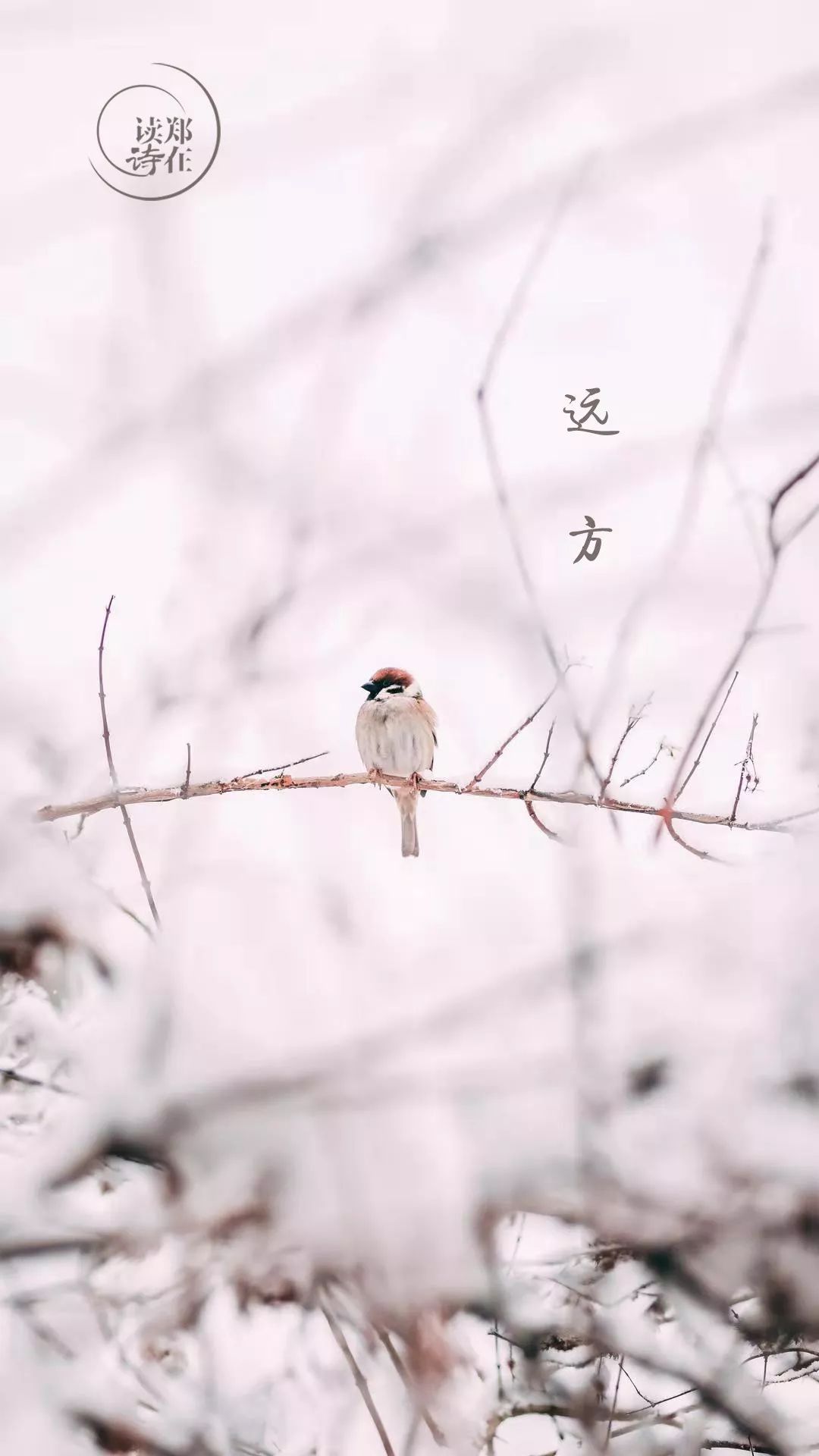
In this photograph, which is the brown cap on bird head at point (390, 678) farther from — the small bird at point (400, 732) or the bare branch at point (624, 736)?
the bare branch at point (624, 736)

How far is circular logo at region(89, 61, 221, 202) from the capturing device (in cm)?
136

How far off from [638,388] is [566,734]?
542mm

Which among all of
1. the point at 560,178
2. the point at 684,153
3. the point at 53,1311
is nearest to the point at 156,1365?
the point at 53,1311

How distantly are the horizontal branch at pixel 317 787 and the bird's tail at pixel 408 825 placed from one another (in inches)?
3.1

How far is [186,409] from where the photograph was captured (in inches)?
53.1

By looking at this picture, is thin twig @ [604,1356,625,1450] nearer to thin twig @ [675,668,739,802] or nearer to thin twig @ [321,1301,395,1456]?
thin twig @ [321,1301,395,1456]

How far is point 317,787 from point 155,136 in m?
1.00

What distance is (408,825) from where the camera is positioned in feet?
4.43

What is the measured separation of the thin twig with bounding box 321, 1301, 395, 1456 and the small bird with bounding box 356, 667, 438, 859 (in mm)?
584

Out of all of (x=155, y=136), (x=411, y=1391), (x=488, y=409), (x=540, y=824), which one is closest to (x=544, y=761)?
(x=540, y=824)

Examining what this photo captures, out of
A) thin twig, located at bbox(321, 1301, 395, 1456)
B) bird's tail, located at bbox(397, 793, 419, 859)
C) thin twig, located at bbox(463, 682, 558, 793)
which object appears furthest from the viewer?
bird's tail, located at bbox(397, 793, 419, 859)

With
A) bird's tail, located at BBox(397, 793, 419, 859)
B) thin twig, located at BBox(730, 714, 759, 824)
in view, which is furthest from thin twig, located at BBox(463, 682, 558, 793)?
thin twig, located at BBox(730, 714, 759, 824)

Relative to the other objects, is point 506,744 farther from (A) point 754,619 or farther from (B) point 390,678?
(A) point 754,619

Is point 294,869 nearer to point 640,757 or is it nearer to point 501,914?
Result: point 501,914
